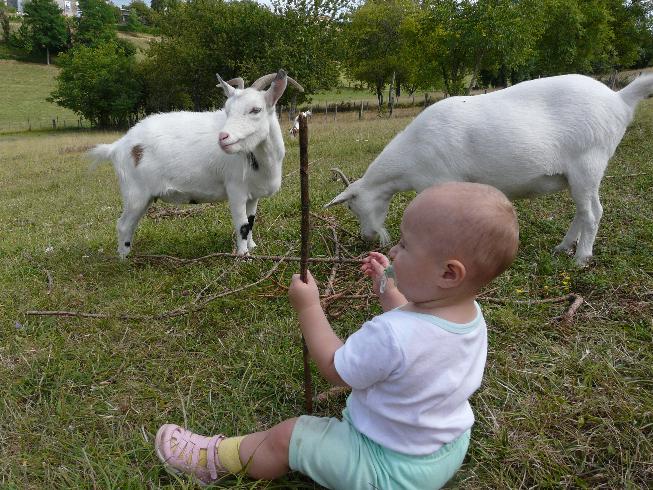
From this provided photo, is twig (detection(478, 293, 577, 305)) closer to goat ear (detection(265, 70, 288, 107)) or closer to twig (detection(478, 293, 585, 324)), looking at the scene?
twig (detection(478, 293, 585, 324))

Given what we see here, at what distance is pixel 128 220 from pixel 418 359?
158 inches

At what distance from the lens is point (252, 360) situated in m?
2.95

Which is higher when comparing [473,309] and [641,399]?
[473,309]

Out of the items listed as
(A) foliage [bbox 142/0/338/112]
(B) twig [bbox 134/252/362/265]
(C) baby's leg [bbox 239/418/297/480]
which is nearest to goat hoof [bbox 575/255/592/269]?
(B) twig [bbox 134/252/362/265]

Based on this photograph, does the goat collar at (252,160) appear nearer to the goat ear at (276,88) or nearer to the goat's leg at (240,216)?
the goat's leg at (240,216)

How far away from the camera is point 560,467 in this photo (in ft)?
6.75

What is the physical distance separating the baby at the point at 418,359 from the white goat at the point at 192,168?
2936 millimetres

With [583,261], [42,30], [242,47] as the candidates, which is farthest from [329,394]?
[42,30]

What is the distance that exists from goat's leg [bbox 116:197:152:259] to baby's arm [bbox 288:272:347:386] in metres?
3.38

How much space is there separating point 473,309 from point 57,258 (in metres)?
4.53

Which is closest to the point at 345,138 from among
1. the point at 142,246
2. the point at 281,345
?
the point at 142,246

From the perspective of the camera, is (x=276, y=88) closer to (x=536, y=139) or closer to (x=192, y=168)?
(x=192, y=168)

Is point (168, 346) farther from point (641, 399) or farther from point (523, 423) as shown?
point (641, 399)

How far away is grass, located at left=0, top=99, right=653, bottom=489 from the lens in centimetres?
213
